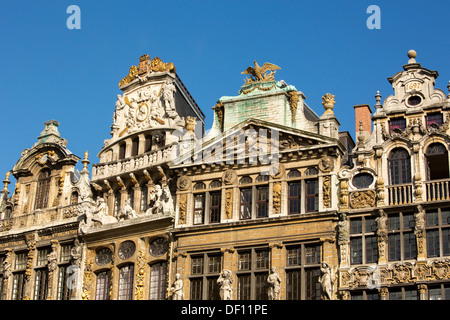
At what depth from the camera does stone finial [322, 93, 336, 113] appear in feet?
140

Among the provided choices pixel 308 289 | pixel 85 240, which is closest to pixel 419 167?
pixel 308 289

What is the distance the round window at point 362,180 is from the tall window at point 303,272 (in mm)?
2987

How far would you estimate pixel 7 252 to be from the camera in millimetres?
48469

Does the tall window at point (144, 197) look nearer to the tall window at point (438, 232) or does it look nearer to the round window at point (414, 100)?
the round window at point (414, 100)

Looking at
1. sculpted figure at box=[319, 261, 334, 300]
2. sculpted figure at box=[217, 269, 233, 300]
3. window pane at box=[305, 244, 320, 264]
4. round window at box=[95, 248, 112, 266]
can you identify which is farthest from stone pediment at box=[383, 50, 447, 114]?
round window at box=[95, 248, 112, 266]

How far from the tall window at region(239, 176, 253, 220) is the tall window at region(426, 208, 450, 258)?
306 inches

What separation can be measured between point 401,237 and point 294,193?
5.20 meters

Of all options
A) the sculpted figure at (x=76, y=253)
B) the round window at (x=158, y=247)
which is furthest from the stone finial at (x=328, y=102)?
the sculpted figure at (x=76, y=253)

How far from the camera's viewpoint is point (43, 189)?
49406mm

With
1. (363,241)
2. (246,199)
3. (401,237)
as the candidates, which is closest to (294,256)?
(363,241)

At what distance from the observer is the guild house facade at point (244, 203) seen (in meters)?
38.9

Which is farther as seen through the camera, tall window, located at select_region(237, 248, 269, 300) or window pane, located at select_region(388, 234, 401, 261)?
tall window, located at select_region(237, 248, 269, 300)

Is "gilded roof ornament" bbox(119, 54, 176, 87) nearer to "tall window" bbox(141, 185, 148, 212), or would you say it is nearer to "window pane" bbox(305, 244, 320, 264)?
"tall window" bbox(141, 185, 148, 212)

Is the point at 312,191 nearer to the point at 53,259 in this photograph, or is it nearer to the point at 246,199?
the point at 246,199
